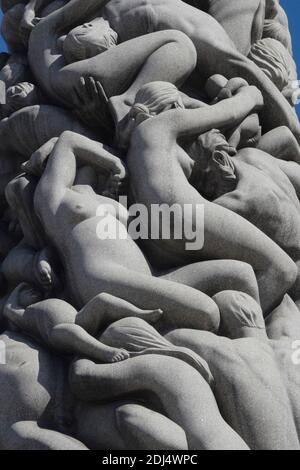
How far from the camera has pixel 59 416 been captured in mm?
5176

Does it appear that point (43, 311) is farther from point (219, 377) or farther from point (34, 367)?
point (219, 377)

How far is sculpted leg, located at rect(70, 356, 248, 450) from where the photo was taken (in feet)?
15.6

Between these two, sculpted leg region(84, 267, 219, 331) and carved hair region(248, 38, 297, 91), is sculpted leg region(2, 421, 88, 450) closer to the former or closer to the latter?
sculpted leg region(84, 267, 219, 331)

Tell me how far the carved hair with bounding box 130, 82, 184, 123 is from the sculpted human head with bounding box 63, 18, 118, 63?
0.63 meters

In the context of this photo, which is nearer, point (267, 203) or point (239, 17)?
point (267, 203)

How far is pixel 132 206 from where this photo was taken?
6148 mm

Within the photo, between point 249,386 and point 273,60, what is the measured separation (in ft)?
11.7

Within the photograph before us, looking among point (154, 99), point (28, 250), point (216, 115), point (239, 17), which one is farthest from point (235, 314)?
point (239, 17)

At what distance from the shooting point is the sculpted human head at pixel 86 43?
23.0ft

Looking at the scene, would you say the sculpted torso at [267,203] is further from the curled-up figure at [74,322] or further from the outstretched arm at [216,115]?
the curled-up figure at [74,322]

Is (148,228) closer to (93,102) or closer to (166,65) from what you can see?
(93,102)

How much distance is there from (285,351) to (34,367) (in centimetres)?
139
